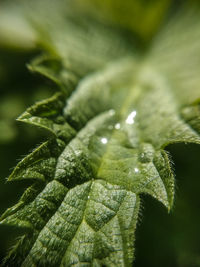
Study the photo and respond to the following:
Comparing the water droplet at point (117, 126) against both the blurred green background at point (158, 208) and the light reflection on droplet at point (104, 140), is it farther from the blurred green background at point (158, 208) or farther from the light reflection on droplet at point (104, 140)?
the blurred green background at point (158, 208)

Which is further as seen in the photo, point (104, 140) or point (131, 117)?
point (131, 117)

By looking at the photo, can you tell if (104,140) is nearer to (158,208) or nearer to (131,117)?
(131,117)

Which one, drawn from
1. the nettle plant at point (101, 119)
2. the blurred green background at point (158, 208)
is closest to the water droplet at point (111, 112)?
the nettle plant at point (101, 119)

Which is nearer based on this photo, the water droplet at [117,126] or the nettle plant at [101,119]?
the nettle plant at [101,119]

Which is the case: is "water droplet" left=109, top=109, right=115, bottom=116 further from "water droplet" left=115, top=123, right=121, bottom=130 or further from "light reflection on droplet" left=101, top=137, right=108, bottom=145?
"light reflection on droplet" left=101, top=137, right=108, bottom=145

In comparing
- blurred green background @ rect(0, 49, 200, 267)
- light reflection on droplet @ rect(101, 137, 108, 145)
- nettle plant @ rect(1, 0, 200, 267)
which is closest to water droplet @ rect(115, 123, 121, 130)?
nettle plant @ rect(1, 0, 200, 267)

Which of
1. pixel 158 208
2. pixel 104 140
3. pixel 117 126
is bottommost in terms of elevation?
pixel 158 208

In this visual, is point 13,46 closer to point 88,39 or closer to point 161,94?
point 88,39

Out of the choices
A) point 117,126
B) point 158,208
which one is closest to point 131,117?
point 117,126
